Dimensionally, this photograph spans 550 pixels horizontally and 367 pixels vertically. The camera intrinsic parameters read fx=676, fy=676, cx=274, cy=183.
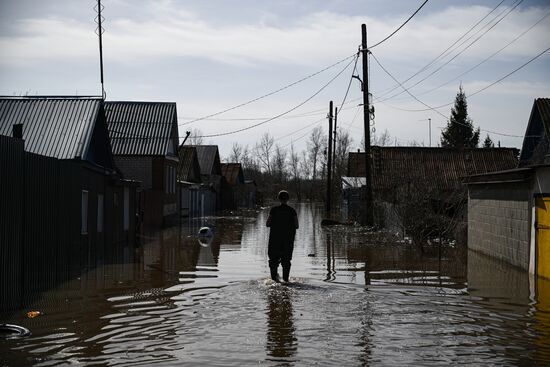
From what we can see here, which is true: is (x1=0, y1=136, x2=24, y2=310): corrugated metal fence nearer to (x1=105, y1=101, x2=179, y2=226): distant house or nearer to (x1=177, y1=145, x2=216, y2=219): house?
(x1=105, y1=101, x2=179, y2=226): distant house

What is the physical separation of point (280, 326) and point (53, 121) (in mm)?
14975

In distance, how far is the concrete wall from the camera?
16188mm

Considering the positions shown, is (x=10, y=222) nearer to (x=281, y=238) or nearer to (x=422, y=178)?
(x=281, y=238)

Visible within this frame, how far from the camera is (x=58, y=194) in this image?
14617 millimetres

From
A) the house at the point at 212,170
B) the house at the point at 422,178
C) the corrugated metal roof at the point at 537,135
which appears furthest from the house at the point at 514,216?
the house at the point at 212,170

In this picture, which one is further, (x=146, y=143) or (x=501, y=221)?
(x=146, y=143)

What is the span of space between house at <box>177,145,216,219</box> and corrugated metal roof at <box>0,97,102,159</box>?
1971cm

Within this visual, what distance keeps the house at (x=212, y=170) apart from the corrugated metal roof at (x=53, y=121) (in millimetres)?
41920

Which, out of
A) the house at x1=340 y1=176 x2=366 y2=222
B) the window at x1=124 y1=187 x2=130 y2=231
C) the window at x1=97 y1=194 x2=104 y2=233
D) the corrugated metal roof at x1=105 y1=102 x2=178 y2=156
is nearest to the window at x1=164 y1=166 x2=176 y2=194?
the corrugated metal roof at x1=105 y1=102 x2=178 y2=156

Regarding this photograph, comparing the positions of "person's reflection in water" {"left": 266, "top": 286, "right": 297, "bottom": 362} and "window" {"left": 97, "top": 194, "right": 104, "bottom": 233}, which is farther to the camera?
"window" {"left": 97, "top": 194, "right": 104, "bottom": 233}

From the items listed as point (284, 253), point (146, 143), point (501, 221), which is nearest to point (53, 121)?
point (284, 253)

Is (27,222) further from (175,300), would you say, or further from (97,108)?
(97,108)

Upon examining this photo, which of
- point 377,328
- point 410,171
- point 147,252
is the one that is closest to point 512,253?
point 377,328

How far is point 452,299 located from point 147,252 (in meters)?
11.9
